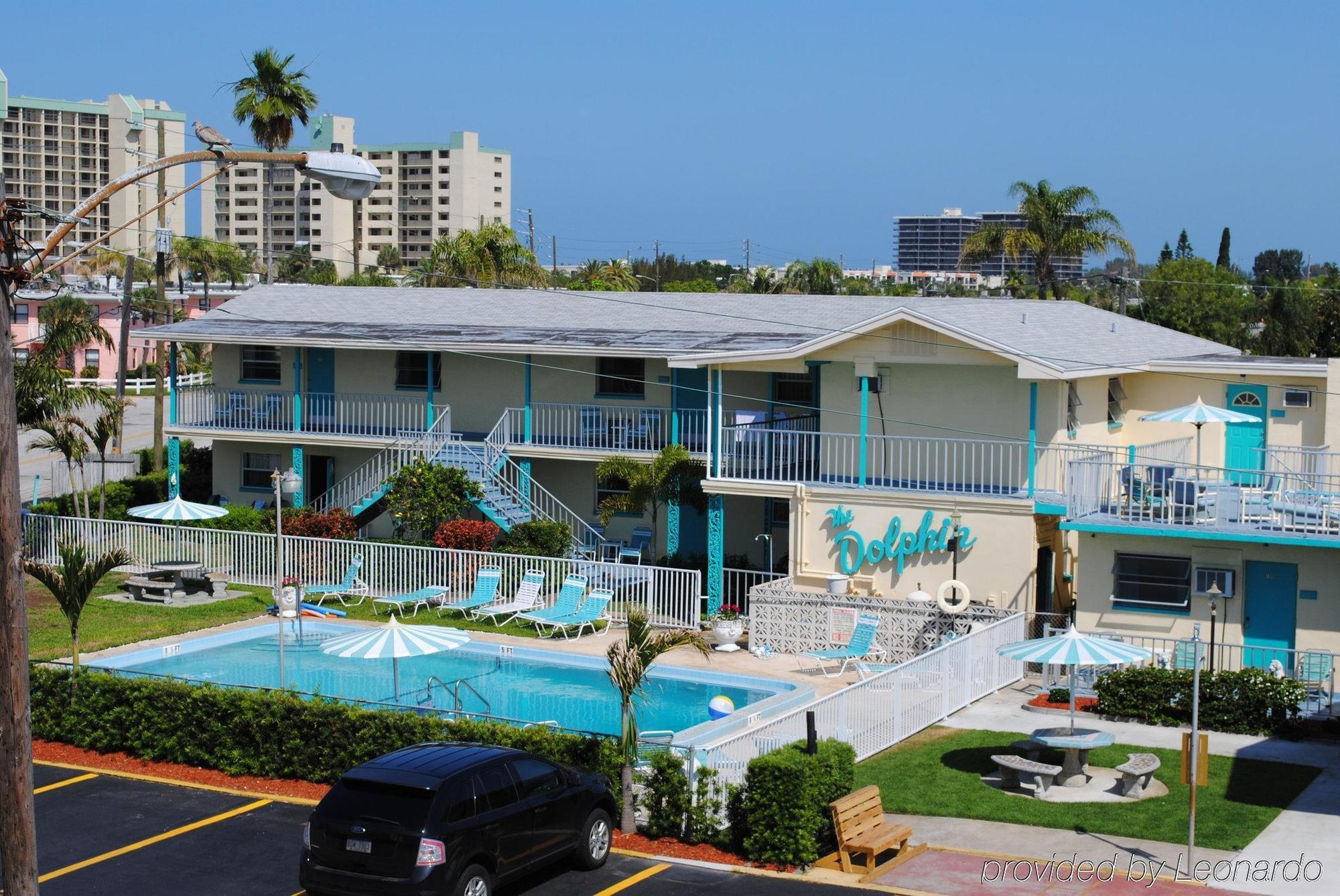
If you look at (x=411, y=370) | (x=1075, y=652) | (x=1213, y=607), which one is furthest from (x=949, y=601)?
(x=411, y=370)

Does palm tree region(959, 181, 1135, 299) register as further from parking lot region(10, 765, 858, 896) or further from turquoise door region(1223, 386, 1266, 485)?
parking lot region(10, 765, 858, 896)

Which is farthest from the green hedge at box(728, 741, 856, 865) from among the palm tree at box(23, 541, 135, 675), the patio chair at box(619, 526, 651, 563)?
the patio chair at box(619, 526, 651, 563)

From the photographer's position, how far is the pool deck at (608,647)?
2438 cm

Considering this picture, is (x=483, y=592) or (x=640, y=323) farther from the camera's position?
(x=640, y=323)

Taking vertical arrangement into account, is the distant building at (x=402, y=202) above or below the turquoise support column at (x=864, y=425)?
above

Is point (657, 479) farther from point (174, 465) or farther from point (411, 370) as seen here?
point (174, 465)

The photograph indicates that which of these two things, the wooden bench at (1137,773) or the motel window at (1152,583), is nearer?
the wooden bench at (1137,773)

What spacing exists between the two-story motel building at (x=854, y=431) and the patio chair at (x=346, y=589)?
304cm

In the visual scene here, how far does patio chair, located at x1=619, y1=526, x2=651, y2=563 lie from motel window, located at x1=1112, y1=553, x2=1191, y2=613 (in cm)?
1141

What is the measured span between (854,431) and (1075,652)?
10.5 meters

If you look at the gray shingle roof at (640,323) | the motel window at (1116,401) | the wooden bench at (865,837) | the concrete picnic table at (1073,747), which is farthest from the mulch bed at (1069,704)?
the motel window at (1116,401)

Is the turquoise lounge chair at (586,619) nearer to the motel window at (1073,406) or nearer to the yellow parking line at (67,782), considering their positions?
the motel window at (1073,406)

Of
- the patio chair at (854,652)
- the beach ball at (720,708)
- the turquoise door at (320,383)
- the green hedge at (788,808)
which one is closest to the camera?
the green hedge at (788,808)

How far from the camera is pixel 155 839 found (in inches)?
643
